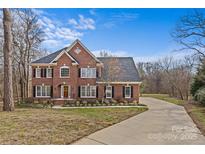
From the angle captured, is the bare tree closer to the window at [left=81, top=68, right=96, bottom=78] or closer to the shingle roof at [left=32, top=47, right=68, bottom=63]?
the shingle roof at [left=32, top=47, right=68, bottom=63]

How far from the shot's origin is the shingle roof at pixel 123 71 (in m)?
16.5

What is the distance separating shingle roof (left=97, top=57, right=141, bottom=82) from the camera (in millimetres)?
16500

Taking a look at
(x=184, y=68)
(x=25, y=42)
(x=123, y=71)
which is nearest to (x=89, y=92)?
(x=123, y=71)

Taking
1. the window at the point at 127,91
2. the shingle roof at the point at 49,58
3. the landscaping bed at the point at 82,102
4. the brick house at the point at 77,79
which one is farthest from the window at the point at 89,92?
the shingle roof at the point at 49,58

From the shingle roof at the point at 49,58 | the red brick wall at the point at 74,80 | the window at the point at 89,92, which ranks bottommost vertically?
the window at the point at 89,92

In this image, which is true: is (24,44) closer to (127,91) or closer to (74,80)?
(74,80)

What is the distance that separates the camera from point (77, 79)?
653 inches

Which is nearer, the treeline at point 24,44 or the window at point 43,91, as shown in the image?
the window at point 43,91

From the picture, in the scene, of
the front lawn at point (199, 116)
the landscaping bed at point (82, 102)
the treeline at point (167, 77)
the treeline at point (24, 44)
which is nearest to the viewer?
the front lawn at point (199, 116)

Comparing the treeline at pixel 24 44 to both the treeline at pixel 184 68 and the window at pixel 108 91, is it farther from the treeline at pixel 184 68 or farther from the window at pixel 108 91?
the treeline at pixel 184 68

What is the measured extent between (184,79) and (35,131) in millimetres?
14984
